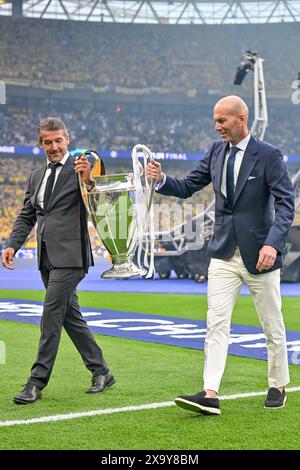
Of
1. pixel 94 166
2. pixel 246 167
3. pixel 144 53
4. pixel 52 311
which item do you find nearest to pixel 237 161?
pixel 246 167

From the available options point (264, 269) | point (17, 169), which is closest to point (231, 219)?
point (264, 269)

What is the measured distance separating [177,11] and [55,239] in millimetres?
46193

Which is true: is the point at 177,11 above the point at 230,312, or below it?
above

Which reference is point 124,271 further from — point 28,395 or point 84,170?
point 28,395

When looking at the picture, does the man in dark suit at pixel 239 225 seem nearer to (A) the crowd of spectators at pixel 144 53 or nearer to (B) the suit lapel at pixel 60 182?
(B) the suit lapel at pixel 60 182

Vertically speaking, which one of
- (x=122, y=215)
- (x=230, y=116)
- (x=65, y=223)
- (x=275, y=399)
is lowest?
(x=275, y=399)

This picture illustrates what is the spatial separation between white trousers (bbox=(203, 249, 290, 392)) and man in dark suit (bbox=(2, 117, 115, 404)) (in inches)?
39.5

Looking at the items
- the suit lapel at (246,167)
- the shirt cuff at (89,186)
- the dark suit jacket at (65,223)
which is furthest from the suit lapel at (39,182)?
the suit lapel at (246,167)

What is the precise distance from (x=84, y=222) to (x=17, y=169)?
36409mm

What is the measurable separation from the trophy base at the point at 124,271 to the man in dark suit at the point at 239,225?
58 cm

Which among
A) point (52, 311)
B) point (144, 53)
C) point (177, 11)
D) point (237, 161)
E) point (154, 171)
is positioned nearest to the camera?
point (154, 171)

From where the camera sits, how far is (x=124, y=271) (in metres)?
4.20

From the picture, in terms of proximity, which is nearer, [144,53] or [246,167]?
[246,167]

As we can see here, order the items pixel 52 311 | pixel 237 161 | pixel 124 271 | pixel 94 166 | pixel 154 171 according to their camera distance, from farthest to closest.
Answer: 1. pixel 52 311
2. pixel 237 161
3. pixel 94 166
4. pixel 154 171
5. pixel 124 271
